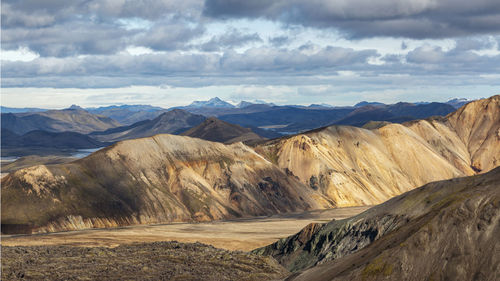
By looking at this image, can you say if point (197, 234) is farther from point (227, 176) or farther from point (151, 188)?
point (227, 176)

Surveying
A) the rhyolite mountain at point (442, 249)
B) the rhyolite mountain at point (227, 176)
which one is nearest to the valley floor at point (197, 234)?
the rhyolite mountain at point (227, 176)

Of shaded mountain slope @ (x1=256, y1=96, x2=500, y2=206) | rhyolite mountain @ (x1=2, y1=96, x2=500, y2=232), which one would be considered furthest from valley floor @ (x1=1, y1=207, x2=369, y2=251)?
shaded mountain slope @ (x1=256, y1=96, x2=500, y2=206)

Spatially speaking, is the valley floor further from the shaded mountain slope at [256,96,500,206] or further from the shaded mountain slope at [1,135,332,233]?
the shaded mountain slope at [256,96,500,206]

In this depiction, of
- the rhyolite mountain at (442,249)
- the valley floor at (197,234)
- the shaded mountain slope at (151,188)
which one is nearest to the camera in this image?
the rhyolite mountain at (442,249)

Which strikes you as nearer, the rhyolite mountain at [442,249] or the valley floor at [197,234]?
the rhyolite mountain at [442,249]

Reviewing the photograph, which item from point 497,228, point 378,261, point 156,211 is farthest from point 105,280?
point 156,211

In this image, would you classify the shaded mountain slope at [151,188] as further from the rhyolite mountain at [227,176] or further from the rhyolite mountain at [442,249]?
the rhyolite mountain at [442,249]
